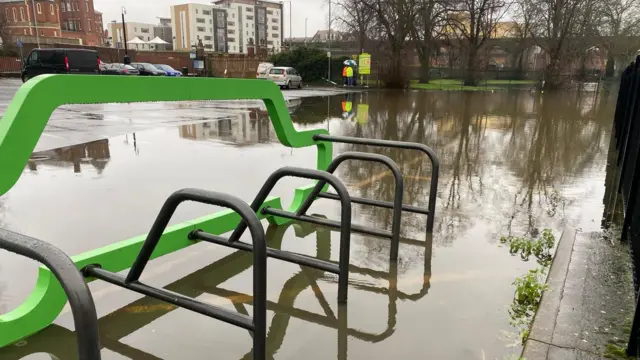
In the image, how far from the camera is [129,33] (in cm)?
12562

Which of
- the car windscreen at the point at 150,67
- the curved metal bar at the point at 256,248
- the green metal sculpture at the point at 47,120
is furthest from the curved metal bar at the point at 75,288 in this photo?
the car windscreen at the point at 150,67

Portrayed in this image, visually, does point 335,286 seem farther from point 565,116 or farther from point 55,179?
point 565,116

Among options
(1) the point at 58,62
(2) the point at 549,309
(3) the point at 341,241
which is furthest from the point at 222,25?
(2) the point at 549,309

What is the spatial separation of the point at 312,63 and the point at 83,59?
17.6m

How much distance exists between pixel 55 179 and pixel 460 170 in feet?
19.5

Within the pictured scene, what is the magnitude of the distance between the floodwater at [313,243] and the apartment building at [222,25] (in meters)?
106

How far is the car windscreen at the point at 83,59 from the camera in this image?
74.9ft

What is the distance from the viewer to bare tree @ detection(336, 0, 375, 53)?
35.1 metres

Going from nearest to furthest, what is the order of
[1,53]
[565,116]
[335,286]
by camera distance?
[335,286] → [565,116] → [1,53]

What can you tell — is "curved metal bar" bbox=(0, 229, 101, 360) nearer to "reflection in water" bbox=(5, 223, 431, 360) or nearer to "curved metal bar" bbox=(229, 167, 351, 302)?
"reflection in water" bbox=(5, 223, 431, 360)

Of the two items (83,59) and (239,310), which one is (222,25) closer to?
(83,59)

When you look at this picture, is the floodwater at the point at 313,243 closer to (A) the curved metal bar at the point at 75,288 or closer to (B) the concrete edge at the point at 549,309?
(B) the concrete edge at the point at 549,309

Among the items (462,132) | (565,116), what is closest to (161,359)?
(462,132)

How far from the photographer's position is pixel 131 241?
3404 millimetres
